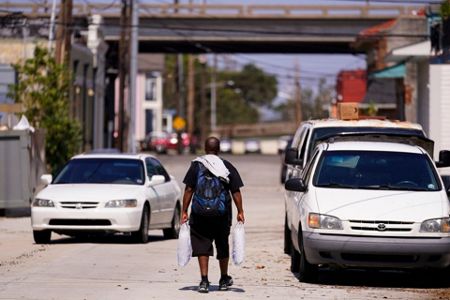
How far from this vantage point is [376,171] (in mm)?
15016

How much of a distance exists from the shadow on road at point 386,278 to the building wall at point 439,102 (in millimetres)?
12254

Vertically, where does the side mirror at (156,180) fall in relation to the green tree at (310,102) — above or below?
above

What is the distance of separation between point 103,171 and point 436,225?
847cm

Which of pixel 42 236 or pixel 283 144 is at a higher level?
pixel 42 236

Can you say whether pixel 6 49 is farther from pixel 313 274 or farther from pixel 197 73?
pixel 197 73

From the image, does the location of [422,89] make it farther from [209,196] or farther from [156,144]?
[156,144]

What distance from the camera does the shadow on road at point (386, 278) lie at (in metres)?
14.8

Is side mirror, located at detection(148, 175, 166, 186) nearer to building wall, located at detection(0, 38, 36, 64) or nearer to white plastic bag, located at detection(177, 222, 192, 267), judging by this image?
white plastic bag, located at detection(177, 222, 192, 267)

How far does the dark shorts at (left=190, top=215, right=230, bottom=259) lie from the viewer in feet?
43.1

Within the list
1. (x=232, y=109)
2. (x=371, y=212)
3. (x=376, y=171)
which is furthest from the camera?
(x=232, y=109)

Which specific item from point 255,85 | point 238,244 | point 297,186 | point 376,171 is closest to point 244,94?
point 255,85

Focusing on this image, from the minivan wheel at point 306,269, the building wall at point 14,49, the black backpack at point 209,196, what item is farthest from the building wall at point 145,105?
the black backpack at point 209,196

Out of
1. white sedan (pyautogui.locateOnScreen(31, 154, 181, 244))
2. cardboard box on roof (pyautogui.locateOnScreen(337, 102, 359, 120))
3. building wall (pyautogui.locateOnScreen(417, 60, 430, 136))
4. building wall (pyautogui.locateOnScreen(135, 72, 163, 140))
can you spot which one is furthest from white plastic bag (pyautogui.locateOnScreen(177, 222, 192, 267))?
building wall (pyautogui.locateOnScreen(135, 72, 163, 140))

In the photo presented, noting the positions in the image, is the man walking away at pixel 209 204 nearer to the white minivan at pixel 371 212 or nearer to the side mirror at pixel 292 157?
the white minivan at pixel 371 212
